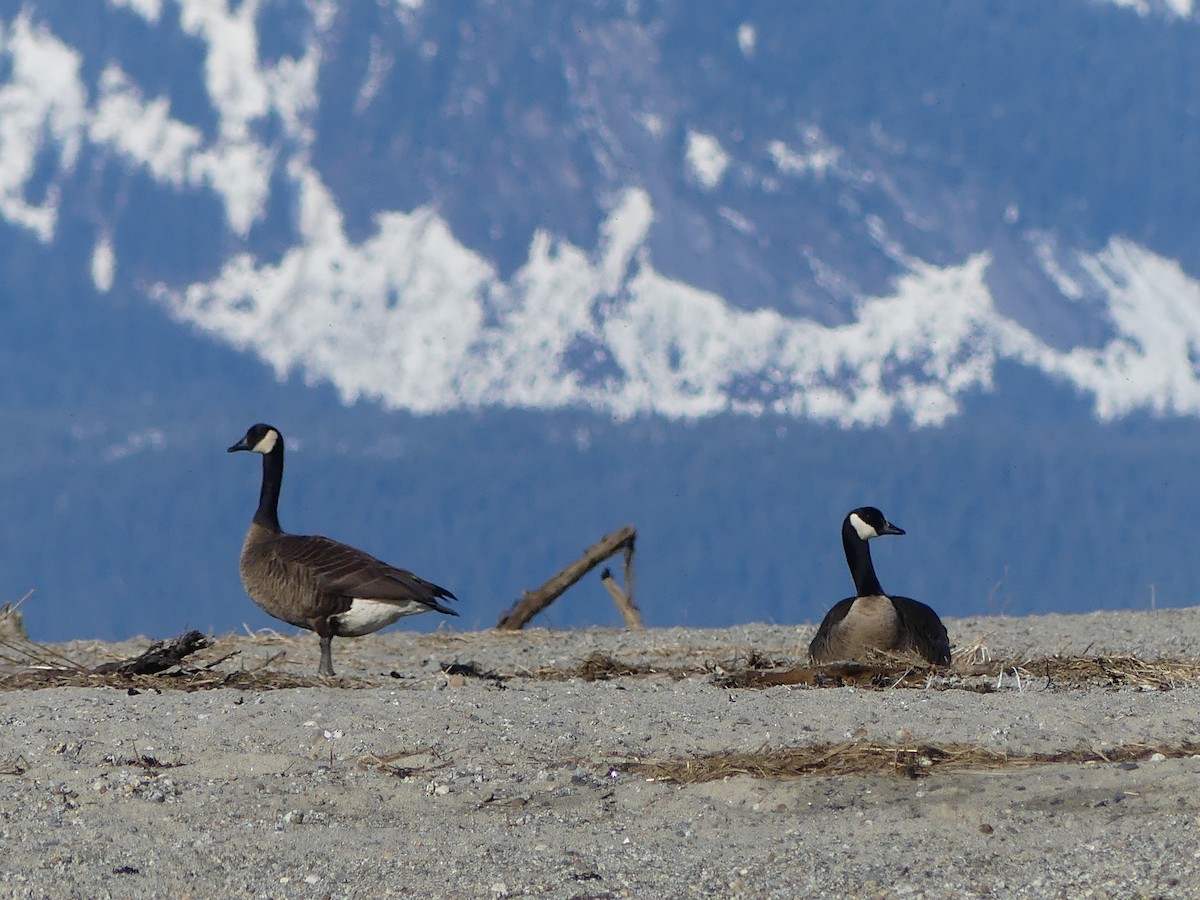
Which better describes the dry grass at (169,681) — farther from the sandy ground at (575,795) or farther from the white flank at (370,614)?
the white flank at (370,614)

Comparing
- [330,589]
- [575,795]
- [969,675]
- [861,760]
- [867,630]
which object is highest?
[330,589]

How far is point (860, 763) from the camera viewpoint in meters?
7.14

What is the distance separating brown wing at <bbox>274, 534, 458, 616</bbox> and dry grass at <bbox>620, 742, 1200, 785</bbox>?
4.31 m

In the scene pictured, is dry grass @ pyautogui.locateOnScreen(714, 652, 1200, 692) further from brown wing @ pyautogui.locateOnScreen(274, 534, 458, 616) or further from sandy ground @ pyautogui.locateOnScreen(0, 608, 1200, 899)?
brown wing @ pyautogui.locateOnScreen(274, 534, 458, 616)

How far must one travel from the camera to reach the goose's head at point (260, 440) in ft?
46.5

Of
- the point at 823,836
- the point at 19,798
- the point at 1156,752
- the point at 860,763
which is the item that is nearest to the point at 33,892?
the point at 19,798

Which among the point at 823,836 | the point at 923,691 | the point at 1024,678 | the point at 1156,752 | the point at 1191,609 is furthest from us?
the point at 1191,609

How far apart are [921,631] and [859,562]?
107 cm

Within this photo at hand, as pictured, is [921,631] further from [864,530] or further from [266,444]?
[266,444]

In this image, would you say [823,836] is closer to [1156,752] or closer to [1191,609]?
[1156,752]

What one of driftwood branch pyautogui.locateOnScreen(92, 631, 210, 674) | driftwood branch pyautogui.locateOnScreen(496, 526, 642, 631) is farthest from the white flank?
driftwood branch pyautogui.locateOnScreen(496, 526, 642, 631)

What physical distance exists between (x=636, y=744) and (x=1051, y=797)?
2250 millimetres

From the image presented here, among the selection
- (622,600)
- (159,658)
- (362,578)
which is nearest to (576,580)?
(622,600)

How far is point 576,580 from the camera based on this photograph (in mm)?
17641
